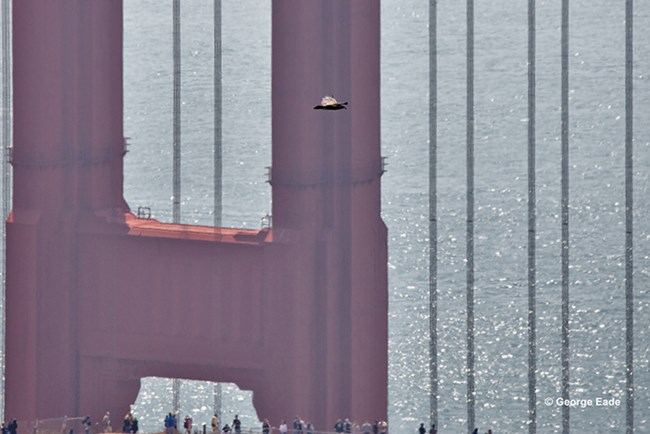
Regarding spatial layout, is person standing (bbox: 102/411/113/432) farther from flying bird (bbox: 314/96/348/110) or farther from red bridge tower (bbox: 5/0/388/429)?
flying bird (bbox: 314/96/348/110)

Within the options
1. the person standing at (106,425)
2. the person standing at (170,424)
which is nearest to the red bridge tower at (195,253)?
the person standing at (106,425)

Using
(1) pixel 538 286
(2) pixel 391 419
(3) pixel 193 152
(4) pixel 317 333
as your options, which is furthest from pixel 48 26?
(3) pixel 193 152

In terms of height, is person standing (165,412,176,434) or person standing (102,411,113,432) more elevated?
person standing (165,412,176,434)

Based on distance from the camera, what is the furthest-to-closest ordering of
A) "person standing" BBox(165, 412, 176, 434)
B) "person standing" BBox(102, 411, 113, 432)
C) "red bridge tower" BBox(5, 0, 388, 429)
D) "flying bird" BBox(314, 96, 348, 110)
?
1. "person standing" BBox(102, 411, 113, 432)
2. "red bridge tower" BBox(5, 0, 388, 429)
3. "person standing" BBox(165, 412, 176, 434)
4. "flying bird" BBox(314, 96, 348, 110)

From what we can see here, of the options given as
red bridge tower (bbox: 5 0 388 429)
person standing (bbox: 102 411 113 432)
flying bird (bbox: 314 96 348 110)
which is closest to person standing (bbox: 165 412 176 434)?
person standing (bbox: 102 411 113 432)

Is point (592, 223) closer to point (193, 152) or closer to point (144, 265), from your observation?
point (193, 152)

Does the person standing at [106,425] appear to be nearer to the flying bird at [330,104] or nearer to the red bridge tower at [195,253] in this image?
the red bridge tower at [195,253]

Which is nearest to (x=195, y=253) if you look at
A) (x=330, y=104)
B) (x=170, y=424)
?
(x=170, y=424)

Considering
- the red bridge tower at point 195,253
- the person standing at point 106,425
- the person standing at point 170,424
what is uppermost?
the red bridge tower at point 195,253

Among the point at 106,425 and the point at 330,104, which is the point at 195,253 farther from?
the point at 330,104

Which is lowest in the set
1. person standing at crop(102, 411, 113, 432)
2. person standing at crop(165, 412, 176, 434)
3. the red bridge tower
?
person standing at crop(102, 411, 113, 432)

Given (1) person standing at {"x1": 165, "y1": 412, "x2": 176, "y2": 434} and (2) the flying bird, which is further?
(1) person standing at {"x1": 165, "y1": 412, "x2": 176, "y2": 434}
